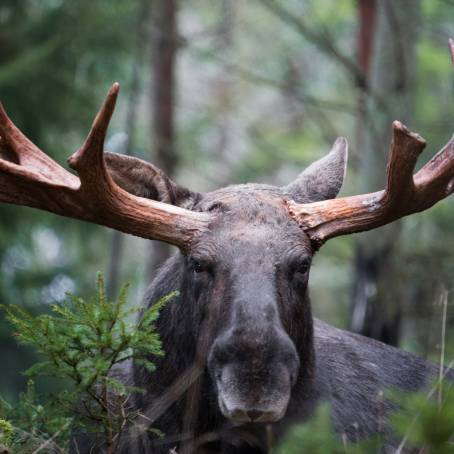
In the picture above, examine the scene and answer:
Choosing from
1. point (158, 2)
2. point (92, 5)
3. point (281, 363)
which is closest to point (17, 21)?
point (92, 5)

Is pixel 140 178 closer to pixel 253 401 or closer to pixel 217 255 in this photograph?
Result: pixel 217 255

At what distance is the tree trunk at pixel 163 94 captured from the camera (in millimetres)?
14438

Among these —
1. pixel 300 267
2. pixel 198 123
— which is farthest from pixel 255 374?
pixel 198 123

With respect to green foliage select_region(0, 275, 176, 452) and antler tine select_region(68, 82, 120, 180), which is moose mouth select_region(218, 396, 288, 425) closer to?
green foliage select_region(0, 275, 176, 452)

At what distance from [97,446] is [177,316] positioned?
37.4 inches

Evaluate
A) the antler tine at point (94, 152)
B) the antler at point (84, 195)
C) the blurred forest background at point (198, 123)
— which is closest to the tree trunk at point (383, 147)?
the blurred forest background at point (198, 123)

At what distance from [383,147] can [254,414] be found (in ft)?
22.0

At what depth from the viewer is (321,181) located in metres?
7.00

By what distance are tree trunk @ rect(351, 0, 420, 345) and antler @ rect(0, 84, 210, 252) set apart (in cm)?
525

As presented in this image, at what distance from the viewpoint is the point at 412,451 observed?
601 centimetres

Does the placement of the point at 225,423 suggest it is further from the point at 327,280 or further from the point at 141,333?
the point at 327,280

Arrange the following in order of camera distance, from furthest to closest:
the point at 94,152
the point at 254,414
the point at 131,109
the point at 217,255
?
the point at 131,109
the point at 217,255
the point at 94,152
the point at 254,414

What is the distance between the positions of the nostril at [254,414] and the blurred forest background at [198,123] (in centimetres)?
314

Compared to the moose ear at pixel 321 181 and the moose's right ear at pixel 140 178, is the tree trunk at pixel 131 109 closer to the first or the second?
the moose ear at pixel 321 181
